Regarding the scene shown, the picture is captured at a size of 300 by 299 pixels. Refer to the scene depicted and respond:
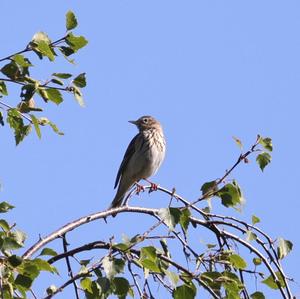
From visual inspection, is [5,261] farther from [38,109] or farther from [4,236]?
[38,109]

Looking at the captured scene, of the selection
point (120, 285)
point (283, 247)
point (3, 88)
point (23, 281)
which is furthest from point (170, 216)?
point (3, 88)

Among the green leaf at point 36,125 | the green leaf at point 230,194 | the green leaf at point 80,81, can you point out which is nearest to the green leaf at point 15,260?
the green leaf at point 36,125

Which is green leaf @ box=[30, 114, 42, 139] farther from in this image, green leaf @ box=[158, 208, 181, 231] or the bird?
the bird

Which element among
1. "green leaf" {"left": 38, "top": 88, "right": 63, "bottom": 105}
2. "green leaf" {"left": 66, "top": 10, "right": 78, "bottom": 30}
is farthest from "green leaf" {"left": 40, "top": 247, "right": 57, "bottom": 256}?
"green leaf" {"left": 66, "top": 10, "right": 78, "bottom": 30}

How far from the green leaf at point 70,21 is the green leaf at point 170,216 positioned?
4.83ft

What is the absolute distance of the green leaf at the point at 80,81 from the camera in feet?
17.2

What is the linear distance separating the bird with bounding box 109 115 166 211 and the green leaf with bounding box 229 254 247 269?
7343mm

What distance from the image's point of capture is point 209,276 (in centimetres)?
461

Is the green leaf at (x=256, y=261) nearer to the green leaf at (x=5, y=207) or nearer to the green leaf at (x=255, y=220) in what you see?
the green leaf at (x=255, y=220)

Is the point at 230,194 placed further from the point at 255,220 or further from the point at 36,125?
the point at 36,125

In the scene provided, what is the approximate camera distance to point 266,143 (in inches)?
211

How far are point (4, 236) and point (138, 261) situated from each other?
2.50 feet

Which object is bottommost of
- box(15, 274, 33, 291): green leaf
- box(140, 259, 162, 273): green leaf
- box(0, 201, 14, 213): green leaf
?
box(15, 274, 33, 291): green leaf

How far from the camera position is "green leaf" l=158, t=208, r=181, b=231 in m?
4.44
